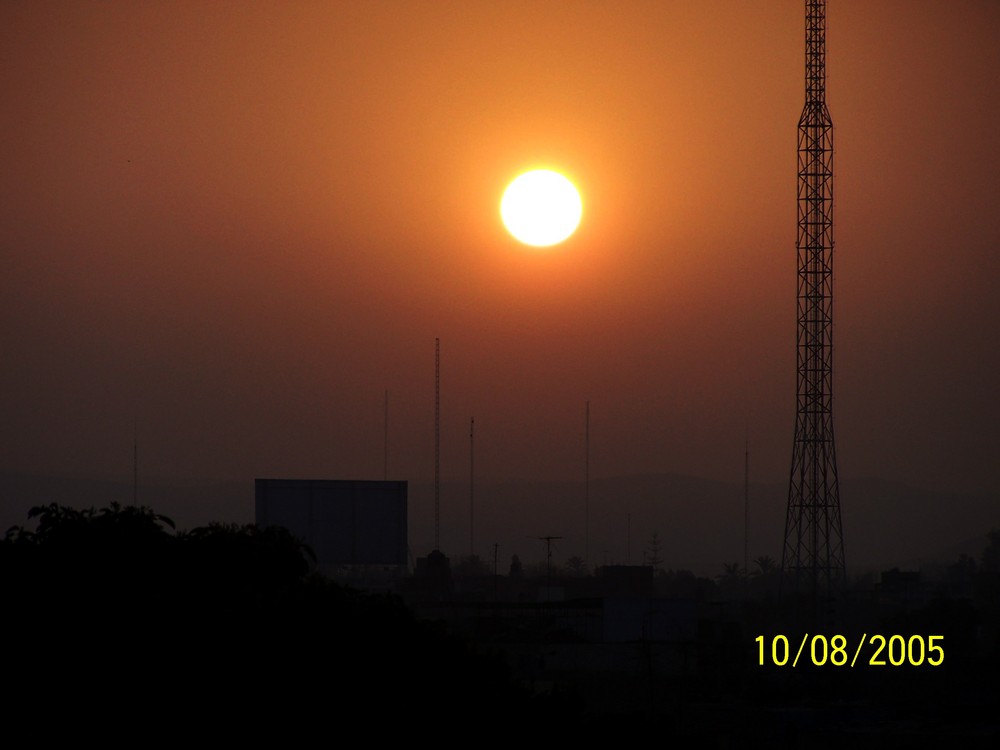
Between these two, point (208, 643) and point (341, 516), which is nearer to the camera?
A: point (208, 643)

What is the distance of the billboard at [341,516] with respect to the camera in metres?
88.7

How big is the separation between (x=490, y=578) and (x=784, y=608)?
86.6 feet

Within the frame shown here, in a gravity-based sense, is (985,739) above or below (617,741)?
below

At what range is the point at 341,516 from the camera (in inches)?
3509

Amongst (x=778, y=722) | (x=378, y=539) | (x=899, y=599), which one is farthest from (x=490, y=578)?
(x=778, y=722)

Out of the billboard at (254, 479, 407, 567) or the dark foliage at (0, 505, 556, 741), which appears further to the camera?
the billboard at (254, 479, 407, 567)

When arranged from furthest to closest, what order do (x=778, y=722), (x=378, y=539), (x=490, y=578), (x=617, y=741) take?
(x=490, y=578), (x=378, y=539), (x=778, y=722), (x=617, y=741)

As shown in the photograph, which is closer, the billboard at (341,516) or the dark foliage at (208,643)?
the dark foliage at (208,643)

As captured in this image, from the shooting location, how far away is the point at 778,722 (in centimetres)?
6656

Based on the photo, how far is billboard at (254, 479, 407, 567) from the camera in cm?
8869

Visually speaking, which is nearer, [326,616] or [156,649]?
[156,649]

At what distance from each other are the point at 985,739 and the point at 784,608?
2639 inches

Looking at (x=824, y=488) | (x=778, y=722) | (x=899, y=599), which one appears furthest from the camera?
(x=899, y=599)

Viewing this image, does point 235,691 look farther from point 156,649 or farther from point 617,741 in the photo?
point 617,741
